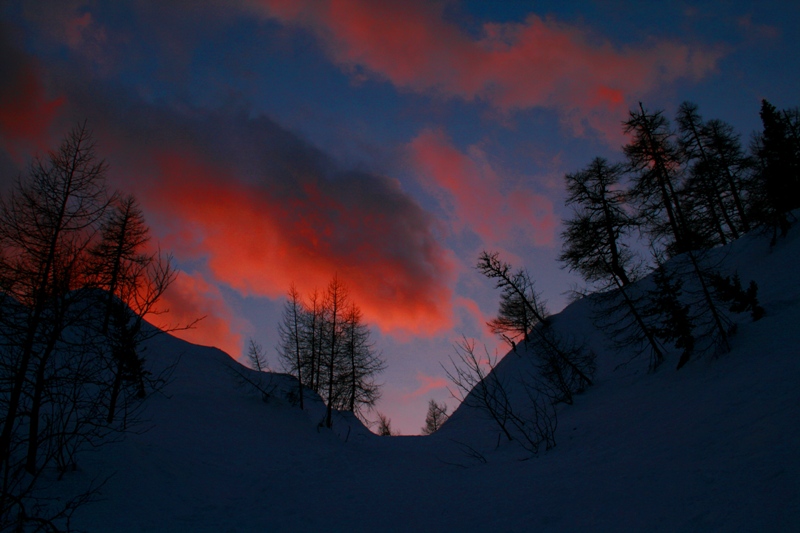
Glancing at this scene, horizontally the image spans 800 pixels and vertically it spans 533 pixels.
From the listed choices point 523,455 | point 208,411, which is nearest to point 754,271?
point 523,455

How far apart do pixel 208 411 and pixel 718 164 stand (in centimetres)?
3798

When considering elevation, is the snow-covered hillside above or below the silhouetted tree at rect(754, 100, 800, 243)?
below

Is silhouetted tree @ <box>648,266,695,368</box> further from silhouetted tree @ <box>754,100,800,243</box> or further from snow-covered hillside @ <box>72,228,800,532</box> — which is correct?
silhouetted tree @ <box>754,100,800,243</box>

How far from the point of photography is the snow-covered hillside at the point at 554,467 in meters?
5.74

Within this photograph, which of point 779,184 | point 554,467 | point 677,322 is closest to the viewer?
point 554,467

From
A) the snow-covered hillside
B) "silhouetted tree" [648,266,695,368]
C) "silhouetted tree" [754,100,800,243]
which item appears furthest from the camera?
"silhouetted tree" [754,100,800,243]

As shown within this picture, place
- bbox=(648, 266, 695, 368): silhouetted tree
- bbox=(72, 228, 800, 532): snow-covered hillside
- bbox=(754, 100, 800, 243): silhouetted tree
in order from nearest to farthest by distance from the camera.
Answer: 1. bbox=(72, 228, 800, 532): snow-covered hillside
2. bbox=(648, 266, 695, 368): silhouetted tree
3. bbox=(754, 100, 800, 243): silhouetted tree

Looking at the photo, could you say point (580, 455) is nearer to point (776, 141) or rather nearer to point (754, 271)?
point (754, 271)

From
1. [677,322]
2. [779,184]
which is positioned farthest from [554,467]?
[779,184]

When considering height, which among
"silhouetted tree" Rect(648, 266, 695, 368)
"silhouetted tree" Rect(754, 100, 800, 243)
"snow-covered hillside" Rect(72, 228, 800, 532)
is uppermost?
"silhouetted tree" Rect(754, 100, 800, 243)

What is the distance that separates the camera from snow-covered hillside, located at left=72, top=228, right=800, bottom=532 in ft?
18.8

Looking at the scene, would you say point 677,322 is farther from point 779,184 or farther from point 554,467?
point 779,184

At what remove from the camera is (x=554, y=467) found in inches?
363

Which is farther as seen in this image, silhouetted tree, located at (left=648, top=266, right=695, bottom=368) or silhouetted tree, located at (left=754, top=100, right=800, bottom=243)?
silhouetted tree, located at (left=754, top=100, right=800, bottom=243)
